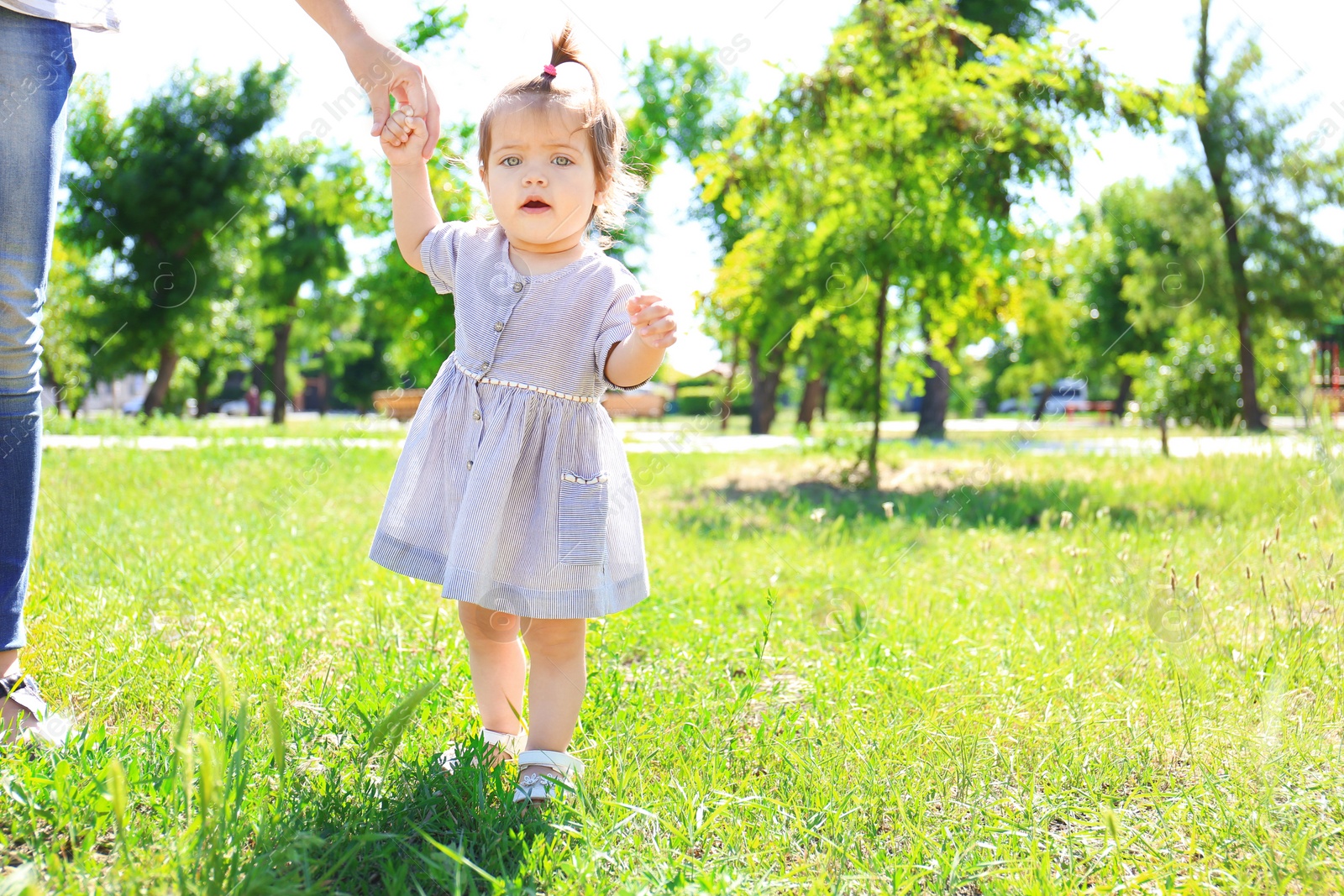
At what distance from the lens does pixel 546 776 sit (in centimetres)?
186

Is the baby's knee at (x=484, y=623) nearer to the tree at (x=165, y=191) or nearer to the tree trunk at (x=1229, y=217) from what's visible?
the tree trunk at (x=1229, y=217)

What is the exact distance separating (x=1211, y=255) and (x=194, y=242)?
1772 centimetres

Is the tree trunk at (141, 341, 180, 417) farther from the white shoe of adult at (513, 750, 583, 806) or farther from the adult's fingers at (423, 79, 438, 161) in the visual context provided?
the white shoe of adult at (513, 750, 583, 806)

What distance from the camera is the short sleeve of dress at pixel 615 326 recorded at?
1.94m

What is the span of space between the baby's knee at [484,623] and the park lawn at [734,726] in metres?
0.25

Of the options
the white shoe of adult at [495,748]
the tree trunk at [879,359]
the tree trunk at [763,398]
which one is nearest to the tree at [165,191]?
the tree trunk at [763,398]

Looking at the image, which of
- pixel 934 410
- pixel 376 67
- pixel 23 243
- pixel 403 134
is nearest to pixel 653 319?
pixel 403 134

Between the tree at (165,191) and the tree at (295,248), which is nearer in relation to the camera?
the tree at (165,191)

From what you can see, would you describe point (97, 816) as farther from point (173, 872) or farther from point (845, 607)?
point (845, 607)

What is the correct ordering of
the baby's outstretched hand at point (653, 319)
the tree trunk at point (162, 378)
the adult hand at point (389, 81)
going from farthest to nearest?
1. the tree trunk at point (162, 378)
2. the adult hand at point (389, 81)
3. the baby's outstretched hand at point (653, 319)

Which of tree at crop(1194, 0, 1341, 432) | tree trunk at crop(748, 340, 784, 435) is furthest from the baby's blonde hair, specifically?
tree trunk at crop(748, 340, 784, 435)

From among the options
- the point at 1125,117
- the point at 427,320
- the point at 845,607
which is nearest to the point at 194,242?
the point at 427,320

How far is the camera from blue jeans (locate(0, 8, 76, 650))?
6.27 ft

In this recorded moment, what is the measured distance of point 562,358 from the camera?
1987 mm
